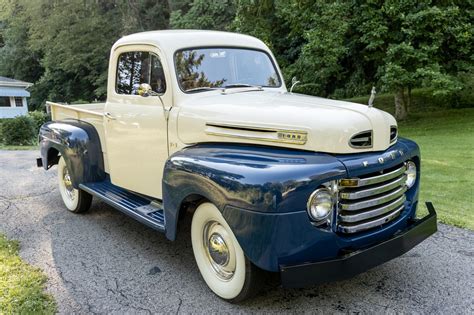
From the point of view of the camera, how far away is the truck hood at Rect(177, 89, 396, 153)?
2900 mm

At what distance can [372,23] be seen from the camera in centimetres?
1216

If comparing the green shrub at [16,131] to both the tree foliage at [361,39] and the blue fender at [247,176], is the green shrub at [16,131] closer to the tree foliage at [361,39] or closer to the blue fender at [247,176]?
the tree foliage at [361,39]

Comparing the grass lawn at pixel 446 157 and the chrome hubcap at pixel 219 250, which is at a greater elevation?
the chrome hubcap at pixel 219 250

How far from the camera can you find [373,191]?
9.61 feet

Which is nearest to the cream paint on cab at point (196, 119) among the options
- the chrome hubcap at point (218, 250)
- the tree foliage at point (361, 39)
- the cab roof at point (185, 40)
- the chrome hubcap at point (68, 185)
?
the cab roof at point (185, 40)

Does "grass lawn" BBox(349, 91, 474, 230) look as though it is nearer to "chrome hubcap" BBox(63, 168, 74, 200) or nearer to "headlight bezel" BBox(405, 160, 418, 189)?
"headlight bezel" BBox(405, 160, 418, 189)

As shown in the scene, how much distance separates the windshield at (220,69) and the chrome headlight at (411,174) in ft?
5.35

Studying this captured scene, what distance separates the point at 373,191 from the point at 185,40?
2262mm

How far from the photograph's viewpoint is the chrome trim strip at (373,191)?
280cm

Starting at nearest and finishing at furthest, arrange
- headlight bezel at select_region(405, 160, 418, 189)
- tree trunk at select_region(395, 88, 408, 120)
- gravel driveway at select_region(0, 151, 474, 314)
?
gravel driveway at select_region(0, 151, 474, 314) < headlight bezel at select_region(405, 160, 418, 189) < tree trunk at select_region(395, 88, 408, 120)

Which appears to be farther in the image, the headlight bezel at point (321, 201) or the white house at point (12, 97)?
the white house at point (12, 97)

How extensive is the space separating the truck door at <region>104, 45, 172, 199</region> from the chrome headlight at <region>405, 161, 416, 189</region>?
216 cm

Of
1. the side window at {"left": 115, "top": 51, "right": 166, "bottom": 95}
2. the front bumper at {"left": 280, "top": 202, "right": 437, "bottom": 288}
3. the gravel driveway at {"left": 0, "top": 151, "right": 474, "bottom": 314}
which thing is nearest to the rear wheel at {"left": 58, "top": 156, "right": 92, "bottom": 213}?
the gravel driveway at {"left": 0, "top": 151, "right": 474, "bottom": 314}

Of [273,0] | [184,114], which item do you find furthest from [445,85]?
[184,114]
